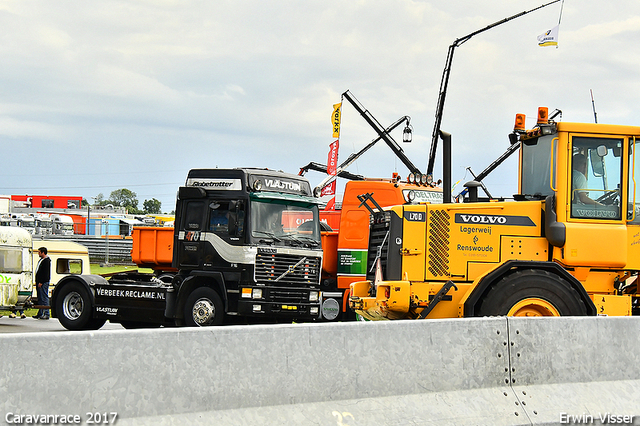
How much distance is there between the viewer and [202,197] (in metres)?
13.7

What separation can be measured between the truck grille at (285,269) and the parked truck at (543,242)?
174 inches

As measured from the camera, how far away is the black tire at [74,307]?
14.9 m

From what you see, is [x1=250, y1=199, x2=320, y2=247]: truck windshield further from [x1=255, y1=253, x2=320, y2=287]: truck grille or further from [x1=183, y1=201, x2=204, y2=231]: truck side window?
[x1=183, y1=201, x2=204, y2=231]: truck side window

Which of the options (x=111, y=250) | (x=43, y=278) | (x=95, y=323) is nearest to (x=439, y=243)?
(x=95, y=323)

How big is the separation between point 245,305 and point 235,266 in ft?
2.58

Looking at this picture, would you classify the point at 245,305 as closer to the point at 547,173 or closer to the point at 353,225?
the point at 353,225

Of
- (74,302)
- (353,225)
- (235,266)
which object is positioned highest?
(353,225)

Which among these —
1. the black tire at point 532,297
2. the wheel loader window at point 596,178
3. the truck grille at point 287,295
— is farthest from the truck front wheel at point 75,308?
the wheel loader window at point 596,178

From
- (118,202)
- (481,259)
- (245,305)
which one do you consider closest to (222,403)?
(481,259)

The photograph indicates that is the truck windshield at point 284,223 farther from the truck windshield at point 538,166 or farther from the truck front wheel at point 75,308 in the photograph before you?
the truck windshield at point 538,166

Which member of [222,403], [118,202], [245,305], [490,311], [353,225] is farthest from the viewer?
[118,202]

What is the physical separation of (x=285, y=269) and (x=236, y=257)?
0.99 meters

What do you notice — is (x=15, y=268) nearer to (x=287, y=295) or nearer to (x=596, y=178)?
(x=287, y=295)

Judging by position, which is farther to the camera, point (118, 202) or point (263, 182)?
point (118, 202)
